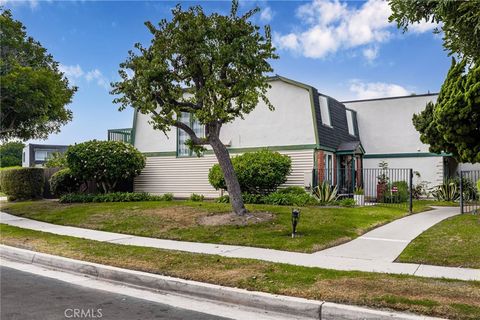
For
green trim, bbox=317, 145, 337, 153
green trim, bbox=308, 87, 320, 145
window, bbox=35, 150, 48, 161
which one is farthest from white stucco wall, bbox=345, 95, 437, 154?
window, bbox=35, 150, 48, 161

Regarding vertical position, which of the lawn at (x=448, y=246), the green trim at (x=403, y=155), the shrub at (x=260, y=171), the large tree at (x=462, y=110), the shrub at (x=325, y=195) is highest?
the large tree at (x=462, y=110)

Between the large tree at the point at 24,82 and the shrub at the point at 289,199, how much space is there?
31.3ft

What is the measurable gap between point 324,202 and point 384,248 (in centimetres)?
694

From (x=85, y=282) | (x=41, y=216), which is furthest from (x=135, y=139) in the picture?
(x=85, y=282)

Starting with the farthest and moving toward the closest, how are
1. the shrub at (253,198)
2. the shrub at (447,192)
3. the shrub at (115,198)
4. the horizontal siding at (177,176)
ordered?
the shrub at (447,192) → the horizontal siding at (177,176) → the shrub at (115,198) → the shrub at (253,198)

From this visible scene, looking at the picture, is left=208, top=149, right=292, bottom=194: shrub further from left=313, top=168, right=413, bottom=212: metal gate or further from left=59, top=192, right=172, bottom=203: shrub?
left=59, top=192, right=172, bottom=203: shrub

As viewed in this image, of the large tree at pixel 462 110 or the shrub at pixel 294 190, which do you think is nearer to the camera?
the large tree at pixel 462 110

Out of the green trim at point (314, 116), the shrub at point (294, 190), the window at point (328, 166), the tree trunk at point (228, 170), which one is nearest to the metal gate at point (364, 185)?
the window at point (328, 166)

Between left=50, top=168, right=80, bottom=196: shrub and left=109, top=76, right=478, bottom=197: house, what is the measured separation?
314 centimetres

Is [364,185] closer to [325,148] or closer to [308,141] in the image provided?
[325,148]

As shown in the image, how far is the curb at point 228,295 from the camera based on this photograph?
16.7 feet

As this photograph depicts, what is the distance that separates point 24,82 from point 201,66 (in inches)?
335

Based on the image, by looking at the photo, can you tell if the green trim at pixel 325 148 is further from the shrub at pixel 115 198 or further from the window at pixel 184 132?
the shrub at pixel 115 198

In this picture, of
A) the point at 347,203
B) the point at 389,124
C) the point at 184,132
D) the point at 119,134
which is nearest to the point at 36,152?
the point at 119,134
